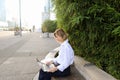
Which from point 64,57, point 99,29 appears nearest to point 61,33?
point 64,57

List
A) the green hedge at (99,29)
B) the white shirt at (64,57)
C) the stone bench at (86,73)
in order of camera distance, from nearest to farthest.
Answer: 1. the white shirt at (64,57)
2. the stone bench at (86,73)
3. the green hedge at (99,29)

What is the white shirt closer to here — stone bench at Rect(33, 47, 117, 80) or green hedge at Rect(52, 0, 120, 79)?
stone bench at Rect(33, 47, 117, 80)

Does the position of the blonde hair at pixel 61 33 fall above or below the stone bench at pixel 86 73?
above

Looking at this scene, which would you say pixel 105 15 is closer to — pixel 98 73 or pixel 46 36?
pixel 98 73

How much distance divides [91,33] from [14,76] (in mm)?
2819

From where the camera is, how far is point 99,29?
676cm

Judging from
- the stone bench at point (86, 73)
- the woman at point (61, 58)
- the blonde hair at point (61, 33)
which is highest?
the blonde hair at point (61, 33)

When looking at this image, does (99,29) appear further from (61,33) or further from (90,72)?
(61,33)

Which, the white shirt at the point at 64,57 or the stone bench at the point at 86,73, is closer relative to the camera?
the white shirt at the point at 64,57

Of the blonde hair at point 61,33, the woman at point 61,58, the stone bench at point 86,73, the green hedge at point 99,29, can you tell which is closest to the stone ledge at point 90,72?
the stone bench at point 86,73

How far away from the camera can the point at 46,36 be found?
1545 inches

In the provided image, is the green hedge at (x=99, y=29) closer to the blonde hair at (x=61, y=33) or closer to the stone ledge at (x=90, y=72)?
the stone ledge at (x=90, y=72)

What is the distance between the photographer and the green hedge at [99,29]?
6301mm

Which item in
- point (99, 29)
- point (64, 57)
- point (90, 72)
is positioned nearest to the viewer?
point (64, 57)
